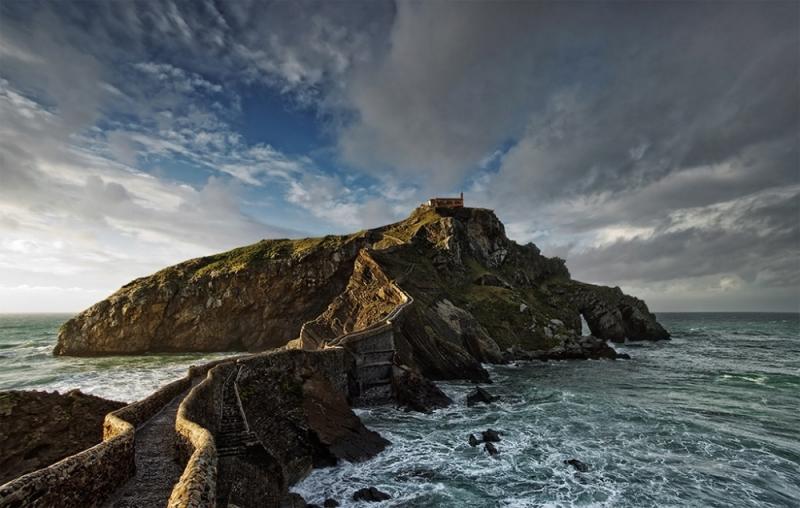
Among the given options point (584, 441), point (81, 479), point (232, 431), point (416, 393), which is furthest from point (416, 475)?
point (81, 479)

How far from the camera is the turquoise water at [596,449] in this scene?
19.1m

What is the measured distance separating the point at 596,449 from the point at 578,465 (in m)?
3.73

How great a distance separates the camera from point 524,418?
31.3 metres

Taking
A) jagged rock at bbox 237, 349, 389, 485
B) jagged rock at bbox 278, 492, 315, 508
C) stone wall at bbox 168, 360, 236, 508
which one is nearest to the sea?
jagged rock at bbox 237, 349, 389, 485

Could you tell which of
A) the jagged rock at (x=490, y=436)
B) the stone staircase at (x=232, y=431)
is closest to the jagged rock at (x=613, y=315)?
the jagged rock at (x=490, y=436)

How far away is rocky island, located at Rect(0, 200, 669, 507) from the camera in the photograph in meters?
11.9

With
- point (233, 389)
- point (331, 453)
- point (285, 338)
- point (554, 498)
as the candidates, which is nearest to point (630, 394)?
point (554, 498)

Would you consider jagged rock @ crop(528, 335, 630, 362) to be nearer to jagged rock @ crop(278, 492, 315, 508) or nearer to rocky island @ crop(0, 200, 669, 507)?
rocky island @ crop(0, 200, 669, 507)

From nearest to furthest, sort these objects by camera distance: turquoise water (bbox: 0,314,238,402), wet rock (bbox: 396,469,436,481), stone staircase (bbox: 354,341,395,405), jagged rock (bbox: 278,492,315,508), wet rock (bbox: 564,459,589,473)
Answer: jagged rock (bbox: 278,492,315,508), wet rock (bbox: 396,469,436,481), wet rock (bbox: 564,459,589,473), stone staircase (bbox: 354,341,395,405), turquoise water (bbox: 0,314,238,402)

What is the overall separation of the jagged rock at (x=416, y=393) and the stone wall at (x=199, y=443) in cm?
1680

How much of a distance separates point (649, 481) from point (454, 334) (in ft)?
112

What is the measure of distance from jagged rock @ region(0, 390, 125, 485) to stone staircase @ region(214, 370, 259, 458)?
21.9ft

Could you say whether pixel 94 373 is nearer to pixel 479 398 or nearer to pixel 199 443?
pixel 479 398

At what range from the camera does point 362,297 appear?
6194 centimetres
